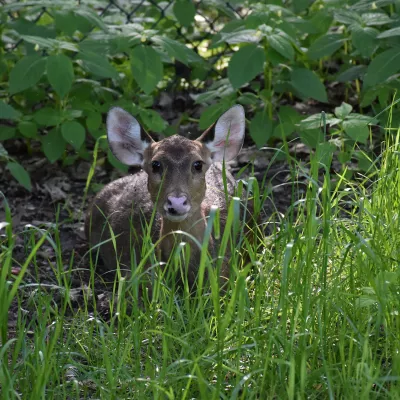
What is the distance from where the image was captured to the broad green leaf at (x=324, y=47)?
6.08 metres

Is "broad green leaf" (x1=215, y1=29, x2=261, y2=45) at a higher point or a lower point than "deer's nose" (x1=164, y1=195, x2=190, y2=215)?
higher

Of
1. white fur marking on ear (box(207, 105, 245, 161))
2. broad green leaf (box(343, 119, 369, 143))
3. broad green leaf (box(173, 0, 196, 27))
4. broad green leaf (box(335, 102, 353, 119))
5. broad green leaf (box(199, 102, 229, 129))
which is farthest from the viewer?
broad green leaf (box(173, 0, 196, 27))

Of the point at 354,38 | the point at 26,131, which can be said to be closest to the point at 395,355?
the point at 354,38

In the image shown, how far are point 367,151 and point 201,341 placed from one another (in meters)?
2.90

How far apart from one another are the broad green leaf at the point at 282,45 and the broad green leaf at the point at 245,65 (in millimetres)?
94

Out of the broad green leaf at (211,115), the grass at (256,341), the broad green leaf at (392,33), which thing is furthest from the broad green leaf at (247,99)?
the grass at (256,341)

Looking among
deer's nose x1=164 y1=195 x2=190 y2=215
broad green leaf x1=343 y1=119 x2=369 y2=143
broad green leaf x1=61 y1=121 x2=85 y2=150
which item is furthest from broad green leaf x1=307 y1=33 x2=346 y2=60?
deer's nose x1=164 y1=195 x2=190 y2=215

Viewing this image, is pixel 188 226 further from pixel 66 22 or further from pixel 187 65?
pixel 66 22

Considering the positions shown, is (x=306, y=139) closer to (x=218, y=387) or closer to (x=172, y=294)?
(x=172, y=294)

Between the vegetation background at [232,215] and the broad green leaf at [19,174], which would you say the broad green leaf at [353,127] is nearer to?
the vegetation background at [232,215]

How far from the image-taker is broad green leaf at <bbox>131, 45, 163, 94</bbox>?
5867mm

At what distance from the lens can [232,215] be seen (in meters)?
3.31

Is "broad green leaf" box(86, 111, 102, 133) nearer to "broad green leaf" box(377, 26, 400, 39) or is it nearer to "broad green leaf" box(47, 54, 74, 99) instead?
"broad green leaf" box(47, 54, 74, 99)

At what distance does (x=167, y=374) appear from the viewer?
3.43 meters
